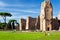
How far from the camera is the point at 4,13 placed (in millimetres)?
108125

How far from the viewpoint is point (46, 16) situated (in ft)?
314

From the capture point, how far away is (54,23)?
95.2 m

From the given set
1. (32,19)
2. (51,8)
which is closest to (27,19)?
(32,19)

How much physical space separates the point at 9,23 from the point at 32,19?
1439cm

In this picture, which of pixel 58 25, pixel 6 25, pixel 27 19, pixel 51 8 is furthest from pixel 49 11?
pixel 6 25

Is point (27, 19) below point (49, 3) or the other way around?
below

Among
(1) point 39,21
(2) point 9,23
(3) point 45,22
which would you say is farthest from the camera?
(2) point 9,23

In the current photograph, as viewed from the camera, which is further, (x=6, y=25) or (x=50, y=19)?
(x=6, y=25)

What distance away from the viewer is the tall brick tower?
94062 millimetres

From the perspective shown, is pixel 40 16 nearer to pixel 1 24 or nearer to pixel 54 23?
pixel 54 23

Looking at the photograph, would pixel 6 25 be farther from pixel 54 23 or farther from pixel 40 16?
pixel 54 23

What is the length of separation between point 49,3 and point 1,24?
31276 mm

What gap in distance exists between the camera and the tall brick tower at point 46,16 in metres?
94.1

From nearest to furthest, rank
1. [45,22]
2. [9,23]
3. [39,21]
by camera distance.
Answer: [45,22] → [39,21] → [9,23]
